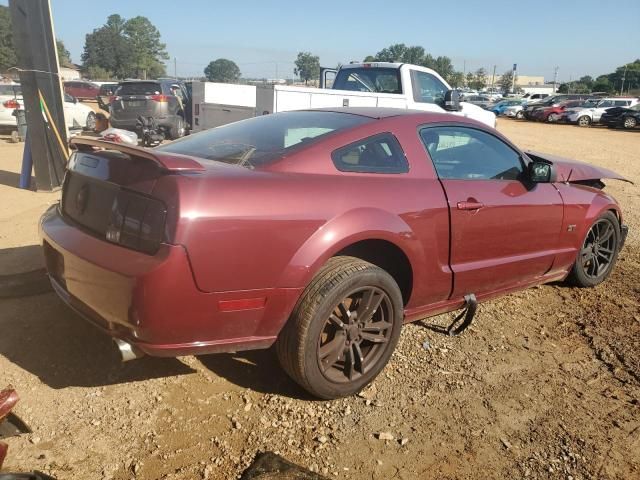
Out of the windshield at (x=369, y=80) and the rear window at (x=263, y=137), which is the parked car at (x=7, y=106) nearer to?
the windshield at (x=369, y=80)

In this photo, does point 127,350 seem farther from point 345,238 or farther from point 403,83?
point 403,83

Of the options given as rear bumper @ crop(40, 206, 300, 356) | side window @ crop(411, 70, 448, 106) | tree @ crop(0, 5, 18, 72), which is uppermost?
tree @ crop(0, 5, 18, 72)

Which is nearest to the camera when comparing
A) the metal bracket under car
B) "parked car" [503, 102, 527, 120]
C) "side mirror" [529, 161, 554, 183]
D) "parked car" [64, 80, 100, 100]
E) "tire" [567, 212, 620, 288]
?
the metal bracket under car

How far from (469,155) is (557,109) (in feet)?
112

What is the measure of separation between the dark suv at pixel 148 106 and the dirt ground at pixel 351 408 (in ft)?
38.3

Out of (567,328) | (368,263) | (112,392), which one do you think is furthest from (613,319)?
(112,392)

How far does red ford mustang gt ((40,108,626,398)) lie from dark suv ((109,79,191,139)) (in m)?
11.9

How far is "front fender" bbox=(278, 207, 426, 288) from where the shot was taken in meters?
2.60

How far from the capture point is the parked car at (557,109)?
33594mm

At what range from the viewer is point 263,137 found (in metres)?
3.21

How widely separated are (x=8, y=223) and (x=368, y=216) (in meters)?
4.80

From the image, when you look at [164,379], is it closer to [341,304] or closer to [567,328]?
[341,304]

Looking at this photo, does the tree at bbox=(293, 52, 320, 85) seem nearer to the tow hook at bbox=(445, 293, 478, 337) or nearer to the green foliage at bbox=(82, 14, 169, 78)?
the green foliage at bbox=(82, 14, 169, 78)

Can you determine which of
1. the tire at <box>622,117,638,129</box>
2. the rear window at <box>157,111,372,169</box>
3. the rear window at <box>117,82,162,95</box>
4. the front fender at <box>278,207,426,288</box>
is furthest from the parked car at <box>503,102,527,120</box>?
the front fender at <box>278,207,426,288</box>
